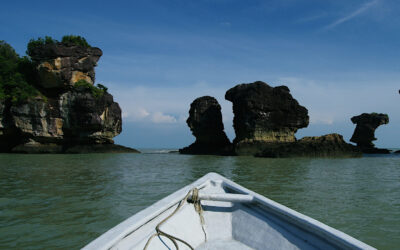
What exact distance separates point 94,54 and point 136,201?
110 feet

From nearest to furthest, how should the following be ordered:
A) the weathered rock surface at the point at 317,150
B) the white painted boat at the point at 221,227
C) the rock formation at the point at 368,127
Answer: the white painted boat at the point at 221,227 → the weathered rock surface at the point at 317,150 → the rock formation at the point at 368,127

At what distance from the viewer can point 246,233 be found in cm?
275

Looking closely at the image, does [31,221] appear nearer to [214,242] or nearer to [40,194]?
[40,194]

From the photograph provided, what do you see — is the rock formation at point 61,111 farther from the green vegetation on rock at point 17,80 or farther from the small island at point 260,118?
the small island at point 260,118

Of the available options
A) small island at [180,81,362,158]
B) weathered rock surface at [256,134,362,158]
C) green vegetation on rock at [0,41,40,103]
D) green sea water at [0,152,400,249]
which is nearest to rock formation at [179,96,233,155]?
small island at [180,81,362,158]

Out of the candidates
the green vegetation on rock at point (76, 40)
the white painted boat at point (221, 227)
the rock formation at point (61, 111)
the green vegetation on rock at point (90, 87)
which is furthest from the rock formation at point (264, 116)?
the white painted boat at point (221, 227)

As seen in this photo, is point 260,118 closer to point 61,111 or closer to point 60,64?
point 61,111

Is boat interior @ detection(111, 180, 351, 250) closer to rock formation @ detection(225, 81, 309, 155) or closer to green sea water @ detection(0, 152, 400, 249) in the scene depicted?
green sea water @ detection(0, 152, 400, 249)

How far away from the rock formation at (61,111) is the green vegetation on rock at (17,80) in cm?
68

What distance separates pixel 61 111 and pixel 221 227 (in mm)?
33645

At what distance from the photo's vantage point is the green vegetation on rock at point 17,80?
30109 millimetres

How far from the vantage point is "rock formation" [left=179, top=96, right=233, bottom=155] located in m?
39.4

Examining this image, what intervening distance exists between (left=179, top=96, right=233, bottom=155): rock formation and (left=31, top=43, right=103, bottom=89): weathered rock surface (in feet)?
53.5

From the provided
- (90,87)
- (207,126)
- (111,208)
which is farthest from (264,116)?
(111,208)
